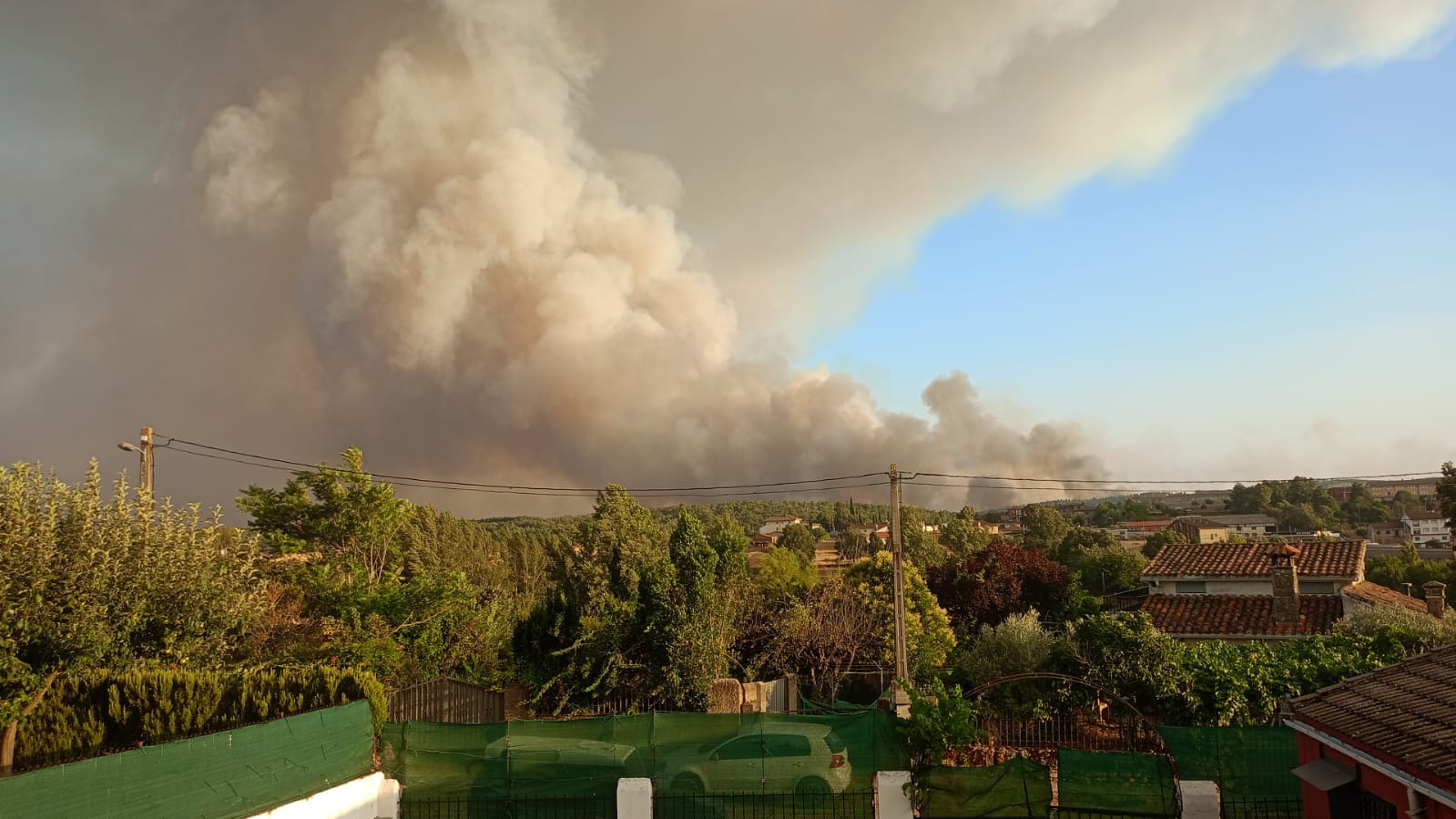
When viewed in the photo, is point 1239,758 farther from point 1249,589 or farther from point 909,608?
point 909,608

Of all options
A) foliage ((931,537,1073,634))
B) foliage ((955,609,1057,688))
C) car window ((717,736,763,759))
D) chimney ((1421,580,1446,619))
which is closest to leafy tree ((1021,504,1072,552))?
foliage ((931,537,1073,634))

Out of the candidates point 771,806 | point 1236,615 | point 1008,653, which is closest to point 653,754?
point 771,806

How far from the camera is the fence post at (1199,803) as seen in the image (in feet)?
40.2

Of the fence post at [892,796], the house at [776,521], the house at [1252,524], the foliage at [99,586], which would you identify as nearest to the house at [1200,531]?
the house at [1252,524]

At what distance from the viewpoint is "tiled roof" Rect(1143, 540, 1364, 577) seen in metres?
29.4

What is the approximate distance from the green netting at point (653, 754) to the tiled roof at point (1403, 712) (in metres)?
5.51

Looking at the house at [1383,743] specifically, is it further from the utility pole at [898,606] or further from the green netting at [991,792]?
the utility pole at [898,606]

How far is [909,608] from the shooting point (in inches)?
1469

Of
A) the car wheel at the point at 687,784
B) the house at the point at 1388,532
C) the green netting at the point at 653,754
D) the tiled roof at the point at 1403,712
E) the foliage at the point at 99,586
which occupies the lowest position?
the house at the point at 1388,532

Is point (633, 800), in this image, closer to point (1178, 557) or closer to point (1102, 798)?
point (1102, 798)

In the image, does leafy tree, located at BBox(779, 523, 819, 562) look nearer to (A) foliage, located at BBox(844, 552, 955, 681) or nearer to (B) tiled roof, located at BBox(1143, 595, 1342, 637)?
(A) foliage, located at BBox(844, 552, 955, 681)

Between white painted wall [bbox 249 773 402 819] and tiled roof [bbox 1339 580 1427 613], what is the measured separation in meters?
26.0

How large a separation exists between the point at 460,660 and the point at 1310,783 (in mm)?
20241

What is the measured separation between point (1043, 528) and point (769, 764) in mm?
90080
